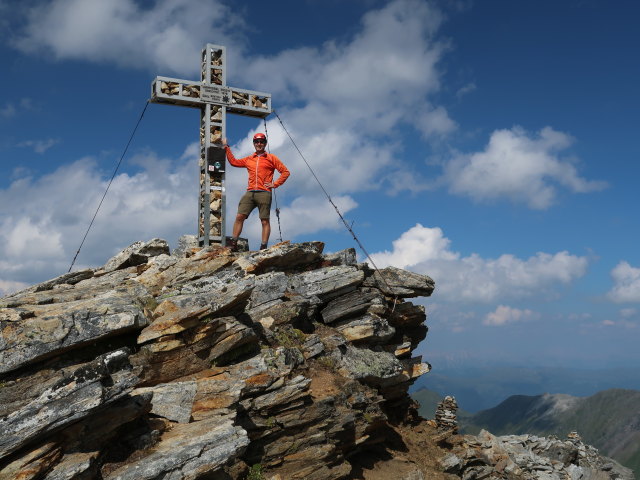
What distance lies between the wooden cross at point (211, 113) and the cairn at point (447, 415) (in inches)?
550

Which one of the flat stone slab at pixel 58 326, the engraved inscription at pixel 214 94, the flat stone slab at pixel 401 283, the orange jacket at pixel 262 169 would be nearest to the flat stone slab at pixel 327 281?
the flat stone slab at pixel 401 283

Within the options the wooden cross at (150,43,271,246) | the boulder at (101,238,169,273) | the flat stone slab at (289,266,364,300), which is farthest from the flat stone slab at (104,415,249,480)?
the wooden cross at (150,43,271,246)

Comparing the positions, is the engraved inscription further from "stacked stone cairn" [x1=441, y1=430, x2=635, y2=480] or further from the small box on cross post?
"stacked stone cairn" [x1=441, y1=430, x2=635, y2=480]

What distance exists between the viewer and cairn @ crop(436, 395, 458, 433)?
2616 centimetres

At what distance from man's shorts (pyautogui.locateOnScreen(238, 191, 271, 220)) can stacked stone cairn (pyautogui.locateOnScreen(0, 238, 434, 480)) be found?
7.73ft

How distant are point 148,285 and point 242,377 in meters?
6.89

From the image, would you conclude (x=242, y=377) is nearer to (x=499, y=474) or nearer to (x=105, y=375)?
(x=105, y=375)

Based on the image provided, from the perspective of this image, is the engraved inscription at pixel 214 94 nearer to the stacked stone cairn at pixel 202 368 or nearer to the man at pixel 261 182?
the man at pixel 261 182

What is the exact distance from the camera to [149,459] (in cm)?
1155

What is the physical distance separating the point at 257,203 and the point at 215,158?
402 centimetres

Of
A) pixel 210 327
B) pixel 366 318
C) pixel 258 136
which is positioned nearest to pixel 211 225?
pixel 258 136

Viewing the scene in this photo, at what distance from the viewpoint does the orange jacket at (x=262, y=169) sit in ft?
77.2

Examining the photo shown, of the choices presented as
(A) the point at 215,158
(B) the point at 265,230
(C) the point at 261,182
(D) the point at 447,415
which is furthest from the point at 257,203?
(D) the point at 447,415

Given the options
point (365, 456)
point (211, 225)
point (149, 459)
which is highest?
point (211, 225)
